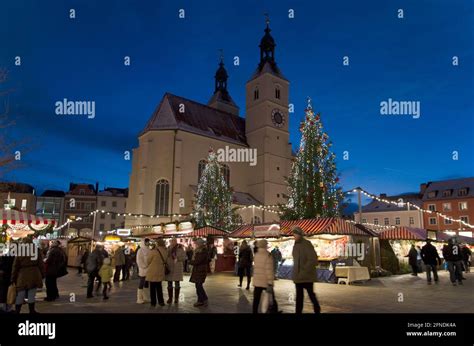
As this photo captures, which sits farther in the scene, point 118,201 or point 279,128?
point 118,201

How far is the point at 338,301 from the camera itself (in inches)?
437

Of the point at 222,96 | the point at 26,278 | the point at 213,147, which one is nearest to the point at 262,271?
the point at 26,278

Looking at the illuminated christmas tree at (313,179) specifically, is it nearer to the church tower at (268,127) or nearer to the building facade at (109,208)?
the church tower at (268,127)

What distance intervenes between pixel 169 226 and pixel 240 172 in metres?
24.9

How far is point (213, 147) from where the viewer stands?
5009 cm

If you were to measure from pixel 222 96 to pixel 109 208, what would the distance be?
31835 millimetres

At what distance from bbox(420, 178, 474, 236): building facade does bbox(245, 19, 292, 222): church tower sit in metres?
23.2

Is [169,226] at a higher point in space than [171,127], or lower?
lower

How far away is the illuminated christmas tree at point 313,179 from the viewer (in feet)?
92.6

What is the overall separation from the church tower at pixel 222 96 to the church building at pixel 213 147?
27.6 ft

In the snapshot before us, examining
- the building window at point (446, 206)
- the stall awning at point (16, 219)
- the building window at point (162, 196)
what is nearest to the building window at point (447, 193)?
the building window at point (446, 206)

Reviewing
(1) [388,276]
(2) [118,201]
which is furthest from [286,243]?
(2) [118,201]
